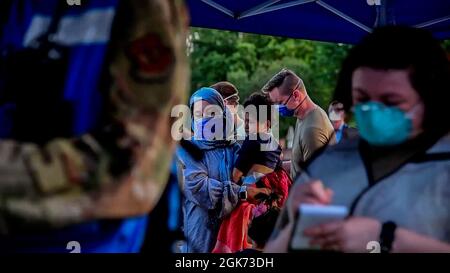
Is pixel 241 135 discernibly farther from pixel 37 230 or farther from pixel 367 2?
pixel 37 230

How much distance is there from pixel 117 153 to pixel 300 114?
1.65 meters

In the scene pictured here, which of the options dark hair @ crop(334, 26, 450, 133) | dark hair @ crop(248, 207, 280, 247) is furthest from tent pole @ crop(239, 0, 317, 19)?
dark hair @ crop(334, 26, 450, 133)

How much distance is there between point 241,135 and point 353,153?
1559mm

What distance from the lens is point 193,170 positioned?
3121 mm

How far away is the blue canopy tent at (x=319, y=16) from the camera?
2.33 meters

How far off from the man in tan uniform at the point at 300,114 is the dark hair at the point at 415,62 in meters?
0.38

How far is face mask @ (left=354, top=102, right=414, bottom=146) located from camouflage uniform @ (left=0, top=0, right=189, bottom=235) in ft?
1.60

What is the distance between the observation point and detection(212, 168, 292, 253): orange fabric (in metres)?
2.88

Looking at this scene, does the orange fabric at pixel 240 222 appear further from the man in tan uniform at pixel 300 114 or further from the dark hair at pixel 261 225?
the man in tan uniform at pixel 300 114

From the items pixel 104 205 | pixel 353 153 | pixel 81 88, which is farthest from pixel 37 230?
pixel 353 153

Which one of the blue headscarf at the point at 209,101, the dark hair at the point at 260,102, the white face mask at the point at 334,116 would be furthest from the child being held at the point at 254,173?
the white face mask at the point at 334,116

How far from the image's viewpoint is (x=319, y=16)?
9.27 feet

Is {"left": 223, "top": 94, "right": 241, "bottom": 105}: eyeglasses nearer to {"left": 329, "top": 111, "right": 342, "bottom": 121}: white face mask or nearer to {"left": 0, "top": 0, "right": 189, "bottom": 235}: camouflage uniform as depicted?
{"left": 329, "top": 111, "right": 342, "bottom": 121}: white face mask
